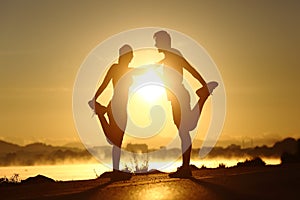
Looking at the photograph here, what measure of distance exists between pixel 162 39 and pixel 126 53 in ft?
2.39

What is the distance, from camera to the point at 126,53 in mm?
13867

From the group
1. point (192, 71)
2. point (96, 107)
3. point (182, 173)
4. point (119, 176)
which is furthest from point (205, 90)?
point (119, 176)

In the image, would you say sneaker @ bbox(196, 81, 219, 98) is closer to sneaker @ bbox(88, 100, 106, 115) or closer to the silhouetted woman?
the silhouetted woman

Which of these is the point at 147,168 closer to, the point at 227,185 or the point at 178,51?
the point at 178,51

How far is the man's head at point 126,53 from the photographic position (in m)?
13.9

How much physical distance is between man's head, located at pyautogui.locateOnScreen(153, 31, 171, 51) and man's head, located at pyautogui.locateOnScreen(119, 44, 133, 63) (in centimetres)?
55

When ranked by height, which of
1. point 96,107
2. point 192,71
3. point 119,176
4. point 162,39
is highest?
point 162,39

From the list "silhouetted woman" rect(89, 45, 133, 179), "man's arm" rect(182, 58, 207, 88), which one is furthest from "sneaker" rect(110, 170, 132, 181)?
"man's arm" rect(182, 58, 207, 88)

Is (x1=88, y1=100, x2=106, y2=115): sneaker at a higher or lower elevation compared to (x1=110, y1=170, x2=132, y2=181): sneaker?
higher

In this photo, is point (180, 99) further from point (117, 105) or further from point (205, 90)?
point (117, 105)

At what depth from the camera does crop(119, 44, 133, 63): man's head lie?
1387 cm

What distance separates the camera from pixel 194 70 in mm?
13961

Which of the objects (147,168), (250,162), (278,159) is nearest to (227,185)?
(147,168)

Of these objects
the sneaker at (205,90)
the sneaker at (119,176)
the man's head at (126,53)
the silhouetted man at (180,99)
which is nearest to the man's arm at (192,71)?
the silhouetted man at (180,99)
